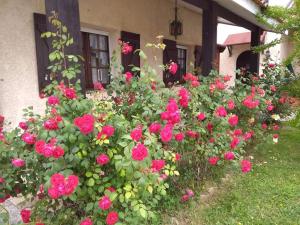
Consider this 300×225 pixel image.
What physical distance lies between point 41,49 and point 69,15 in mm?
1724

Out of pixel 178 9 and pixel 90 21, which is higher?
pixel 178 9

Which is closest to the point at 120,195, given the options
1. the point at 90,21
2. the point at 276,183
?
the point at 276,183

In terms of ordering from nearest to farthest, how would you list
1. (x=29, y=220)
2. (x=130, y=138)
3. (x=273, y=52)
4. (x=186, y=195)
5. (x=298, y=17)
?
(x=130, y=138) → (x=29, y=220) → (x=186, y=195) → (x=298, y=17) → (x=273, y=52)

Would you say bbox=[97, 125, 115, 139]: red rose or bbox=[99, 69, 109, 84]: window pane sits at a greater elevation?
bbox=[99, 69, 109, 84]: window pane

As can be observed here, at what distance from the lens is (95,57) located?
4.77 metres

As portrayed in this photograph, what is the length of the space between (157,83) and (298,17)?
267 centimetres

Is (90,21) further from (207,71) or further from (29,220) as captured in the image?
(29,220)

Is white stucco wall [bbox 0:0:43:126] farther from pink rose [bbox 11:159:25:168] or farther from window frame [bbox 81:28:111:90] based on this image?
pink rose [bbox 11:159:25:168]

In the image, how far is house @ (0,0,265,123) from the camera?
3279mm

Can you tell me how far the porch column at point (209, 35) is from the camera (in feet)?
14.5

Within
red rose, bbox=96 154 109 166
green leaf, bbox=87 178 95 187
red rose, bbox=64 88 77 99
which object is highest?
red rose, bbox=64 88 77 99

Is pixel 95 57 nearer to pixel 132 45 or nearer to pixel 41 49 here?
pixel 132 45

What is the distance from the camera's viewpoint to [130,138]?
148cm

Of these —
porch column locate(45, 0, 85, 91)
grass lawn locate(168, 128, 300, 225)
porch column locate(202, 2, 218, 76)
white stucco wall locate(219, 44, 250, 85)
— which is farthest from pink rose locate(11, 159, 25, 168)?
white stucco wall locate(219, 44, 250, 85)
